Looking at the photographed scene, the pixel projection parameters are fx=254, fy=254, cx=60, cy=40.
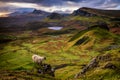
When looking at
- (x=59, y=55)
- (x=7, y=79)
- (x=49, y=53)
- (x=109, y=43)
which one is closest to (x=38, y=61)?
(x=7, y=79)

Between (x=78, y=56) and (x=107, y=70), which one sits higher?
(x=107, y=70)

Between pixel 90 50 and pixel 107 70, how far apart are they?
137m

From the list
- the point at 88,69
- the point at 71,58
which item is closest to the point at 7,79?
the point at 88,69

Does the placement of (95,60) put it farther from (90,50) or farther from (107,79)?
(90,50)

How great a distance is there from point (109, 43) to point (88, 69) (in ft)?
457

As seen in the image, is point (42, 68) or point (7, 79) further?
point (42, 68)

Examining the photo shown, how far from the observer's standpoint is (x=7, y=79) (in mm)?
39250

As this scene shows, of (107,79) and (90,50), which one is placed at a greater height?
(107,79)

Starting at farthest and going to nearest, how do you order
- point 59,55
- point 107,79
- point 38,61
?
1. point 59,55
2. point 38,61
3. point 107,79

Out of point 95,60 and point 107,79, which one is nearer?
point 107,79

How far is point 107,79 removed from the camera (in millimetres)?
48781

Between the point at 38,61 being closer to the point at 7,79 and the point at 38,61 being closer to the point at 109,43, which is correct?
the point at 7,79

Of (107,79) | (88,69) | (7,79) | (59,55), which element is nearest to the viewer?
(7,79)

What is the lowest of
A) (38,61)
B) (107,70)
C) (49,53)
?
(49,53)
